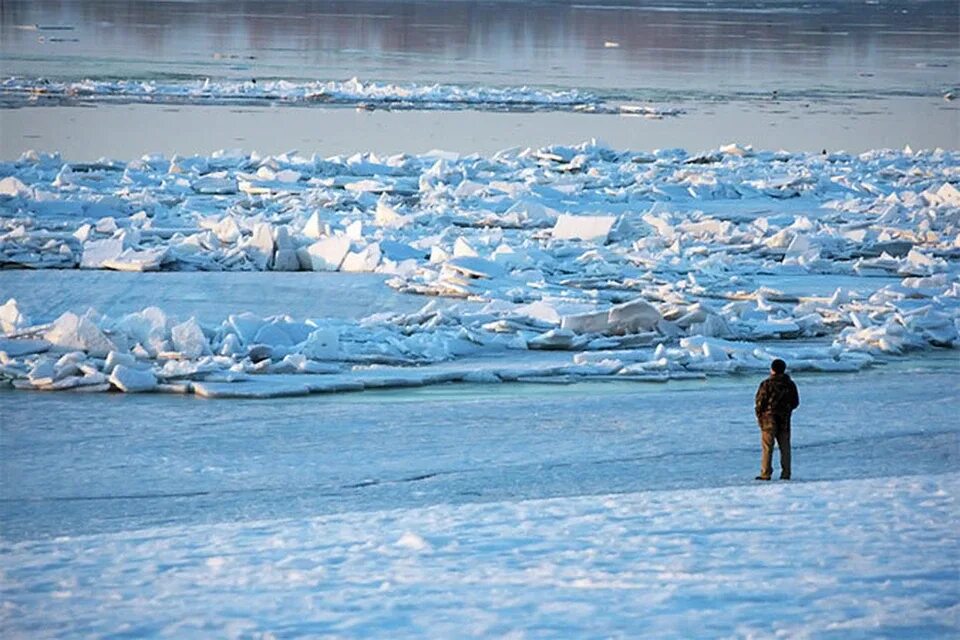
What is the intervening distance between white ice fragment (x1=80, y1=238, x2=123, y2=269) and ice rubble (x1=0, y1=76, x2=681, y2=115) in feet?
47.6

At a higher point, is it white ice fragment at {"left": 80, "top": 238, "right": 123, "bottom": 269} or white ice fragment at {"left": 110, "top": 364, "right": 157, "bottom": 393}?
white ice fragment at {"left": 80, "top": 238, "right": 123, "bottom": 269}

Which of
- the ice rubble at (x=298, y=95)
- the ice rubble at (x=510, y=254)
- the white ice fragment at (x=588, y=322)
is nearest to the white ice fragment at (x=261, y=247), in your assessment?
the ice rubble at (x=510, y=254)

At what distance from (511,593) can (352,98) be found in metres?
25.4

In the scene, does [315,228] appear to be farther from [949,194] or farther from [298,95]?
[298,95]

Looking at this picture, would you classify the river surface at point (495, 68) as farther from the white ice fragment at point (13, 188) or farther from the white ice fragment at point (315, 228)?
the white ice fragment at point (315, 228)

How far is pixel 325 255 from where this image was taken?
14125mm

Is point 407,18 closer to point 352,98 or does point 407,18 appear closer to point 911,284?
point 352,98

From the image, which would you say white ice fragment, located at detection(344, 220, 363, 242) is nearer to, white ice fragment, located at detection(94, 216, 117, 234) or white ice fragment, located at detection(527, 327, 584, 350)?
white ice fragment, located at detection(94, 216, 117, 234)

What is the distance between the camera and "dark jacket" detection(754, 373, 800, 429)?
25.0 feet

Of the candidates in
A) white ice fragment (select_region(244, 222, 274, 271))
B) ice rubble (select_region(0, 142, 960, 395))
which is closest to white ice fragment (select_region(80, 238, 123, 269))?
ice rubble (select_region(0, 142, 960, 395))

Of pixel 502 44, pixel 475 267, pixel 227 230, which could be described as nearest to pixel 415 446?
pixel 475 267

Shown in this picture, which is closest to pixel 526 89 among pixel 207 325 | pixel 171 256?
pixel 171 256

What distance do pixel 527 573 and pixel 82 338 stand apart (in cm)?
553

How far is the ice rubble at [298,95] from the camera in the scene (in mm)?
29172
